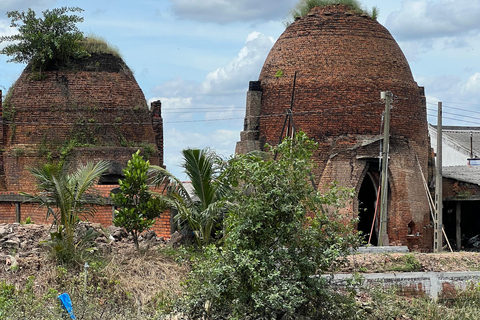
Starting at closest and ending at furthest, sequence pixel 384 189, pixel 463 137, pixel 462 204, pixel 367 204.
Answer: pixel 384 189 < pixel 367 204 < pixel 462 204 < pixel 463 137

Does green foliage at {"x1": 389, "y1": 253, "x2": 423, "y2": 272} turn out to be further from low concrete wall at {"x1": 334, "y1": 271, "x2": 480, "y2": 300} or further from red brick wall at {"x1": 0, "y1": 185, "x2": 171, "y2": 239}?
red brick wall at {"x1": 0, "y1": 185, "x2": 171, "y2": 239}

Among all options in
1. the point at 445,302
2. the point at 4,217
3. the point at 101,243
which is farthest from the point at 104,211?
the point at 445,302

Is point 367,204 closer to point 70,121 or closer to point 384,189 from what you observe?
point 384,189

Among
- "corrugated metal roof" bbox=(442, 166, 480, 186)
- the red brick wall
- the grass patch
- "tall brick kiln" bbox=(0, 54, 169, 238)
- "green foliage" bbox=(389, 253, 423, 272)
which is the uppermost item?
"tall brick kiln" bbox=(0, 54, 169, 238)

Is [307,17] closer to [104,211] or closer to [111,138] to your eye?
[111,138]

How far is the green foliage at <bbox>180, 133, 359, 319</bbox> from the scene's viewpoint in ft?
35.3

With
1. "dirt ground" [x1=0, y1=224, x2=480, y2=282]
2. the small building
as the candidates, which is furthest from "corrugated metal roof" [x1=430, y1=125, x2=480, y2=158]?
"dirt ground" [x1=0, y1=224, x2=480, y2=282]

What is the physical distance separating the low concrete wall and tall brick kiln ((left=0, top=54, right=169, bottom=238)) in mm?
9771

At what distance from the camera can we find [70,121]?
72.4 ft

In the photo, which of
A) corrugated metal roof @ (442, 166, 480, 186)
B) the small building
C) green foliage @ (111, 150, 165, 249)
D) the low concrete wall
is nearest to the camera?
the low concrete wall

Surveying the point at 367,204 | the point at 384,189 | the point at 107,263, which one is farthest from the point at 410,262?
the point at 367,204

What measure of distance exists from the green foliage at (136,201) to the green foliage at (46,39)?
29.2 ft

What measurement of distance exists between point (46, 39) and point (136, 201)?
9434 mm

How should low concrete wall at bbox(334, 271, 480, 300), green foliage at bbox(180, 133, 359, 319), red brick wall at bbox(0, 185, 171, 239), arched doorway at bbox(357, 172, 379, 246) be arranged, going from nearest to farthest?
green foliage at bbox(180, 133, 359, 319) < low concrete wall at bbox(334, 271, 480, 300) < red brick wall at bbox(0, 185, 171, 239) < arched doorway at bbox(357, 172, 379, 246)
